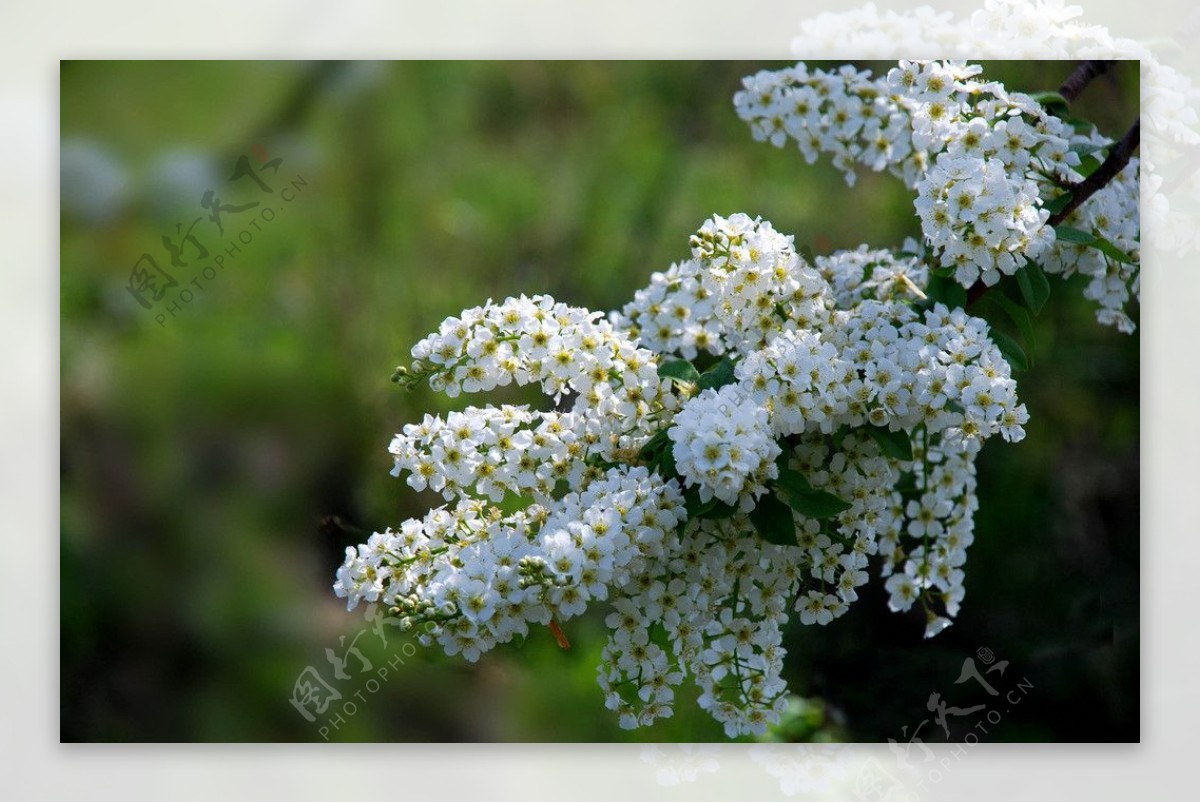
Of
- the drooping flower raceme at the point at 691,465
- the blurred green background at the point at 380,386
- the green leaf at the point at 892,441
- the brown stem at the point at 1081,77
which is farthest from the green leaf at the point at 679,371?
the brown stem at the point at 1081,77

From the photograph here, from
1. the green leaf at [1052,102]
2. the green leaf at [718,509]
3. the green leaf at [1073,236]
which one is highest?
the green leaf at [1052,102]

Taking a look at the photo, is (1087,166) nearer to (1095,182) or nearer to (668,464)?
(1095,182)

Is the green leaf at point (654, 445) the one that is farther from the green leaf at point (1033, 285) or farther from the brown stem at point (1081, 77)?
the brown stem at point (1081, 77)

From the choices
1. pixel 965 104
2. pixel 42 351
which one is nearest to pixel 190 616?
pixel 42 351

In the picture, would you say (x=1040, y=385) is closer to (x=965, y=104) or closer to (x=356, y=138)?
(x=965, y=104)

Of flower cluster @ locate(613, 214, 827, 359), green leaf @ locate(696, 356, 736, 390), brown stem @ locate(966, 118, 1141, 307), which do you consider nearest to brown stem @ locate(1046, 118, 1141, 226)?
brown stem @ locate(966, 118, 1141, 307)
